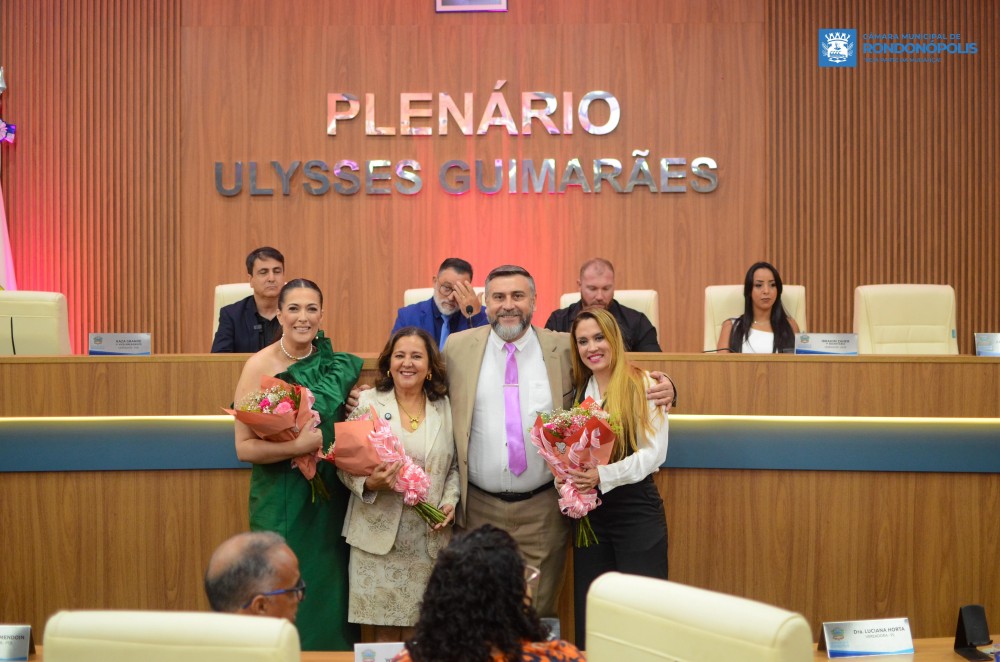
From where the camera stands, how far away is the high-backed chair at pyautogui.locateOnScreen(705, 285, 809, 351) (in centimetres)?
529

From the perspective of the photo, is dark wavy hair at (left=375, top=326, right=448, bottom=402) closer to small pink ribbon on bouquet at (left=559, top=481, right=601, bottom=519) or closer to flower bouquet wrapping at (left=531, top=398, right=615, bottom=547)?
flower bouquet wrapping at (left=531, top=398, right=615, bottom=547)

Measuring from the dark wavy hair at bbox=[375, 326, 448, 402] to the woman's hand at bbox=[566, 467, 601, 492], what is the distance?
21.6 inches

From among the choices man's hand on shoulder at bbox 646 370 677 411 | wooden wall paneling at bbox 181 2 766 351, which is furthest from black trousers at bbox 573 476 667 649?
wooden wall paneling at bbox 181 2 766 351

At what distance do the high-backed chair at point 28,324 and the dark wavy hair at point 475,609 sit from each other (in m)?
3.23

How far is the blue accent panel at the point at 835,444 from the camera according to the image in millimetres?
3686

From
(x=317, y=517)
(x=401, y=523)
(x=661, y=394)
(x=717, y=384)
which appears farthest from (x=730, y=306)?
(x=317, y=517)

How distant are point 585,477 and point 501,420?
382 mm

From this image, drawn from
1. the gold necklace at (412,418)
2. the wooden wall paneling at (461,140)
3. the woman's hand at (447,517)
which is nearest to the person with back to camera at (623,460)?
the woman's hand at (447,517)

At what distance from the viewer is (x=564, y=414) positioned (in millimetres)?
3035

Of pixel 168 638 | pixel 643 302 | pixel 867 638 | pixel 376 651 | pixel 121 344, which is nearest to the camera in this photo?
pixel 168 638

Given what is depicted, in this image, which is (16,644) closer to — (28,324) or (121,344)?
(121,344)

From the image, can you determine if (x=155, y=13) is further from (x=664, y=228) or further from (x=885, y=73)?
(x=885, y=73)

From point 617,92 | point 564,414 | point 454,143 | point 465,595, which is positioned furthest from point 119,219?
point 465,595

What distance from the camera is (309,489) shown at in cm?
336
